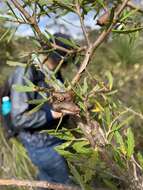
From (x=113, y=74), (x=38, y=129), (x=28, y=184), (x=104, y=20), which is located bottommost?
(x=113, y=74)

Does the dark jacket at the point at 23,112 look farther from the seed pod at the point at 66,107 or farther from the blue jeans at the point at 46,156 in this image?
the seed pod at the point at 66,107

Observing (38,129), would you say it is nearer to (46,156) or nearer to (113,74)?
(46,156)

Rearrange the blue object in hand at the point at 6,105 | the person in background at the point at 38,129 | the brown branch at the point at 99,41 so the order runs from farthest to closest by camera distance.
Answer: the blue object in hand at the point at 6,105 < the person in background at the point at 38,129 < the brown branch at the point at 99,41

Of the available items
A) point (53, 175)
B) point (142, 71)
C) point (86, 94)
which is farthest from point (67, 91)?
point (142, 71)

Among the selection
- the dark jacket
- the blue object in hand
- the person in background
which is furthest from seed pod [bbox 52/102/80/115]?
the blue object in hand

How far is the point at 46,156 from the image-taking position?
3047 millimetres

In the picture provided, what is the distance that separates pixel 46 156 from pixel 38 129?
23 centimetres

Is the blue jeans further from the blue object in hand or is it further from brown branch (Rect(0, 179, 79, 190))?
brown branch (Rect(0, 179, 79, 190))

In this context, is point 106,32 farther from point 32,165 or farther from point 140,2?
point 32,165

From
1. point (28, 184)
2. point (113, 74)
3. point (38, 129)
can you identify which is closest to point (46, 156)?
point (38, 129)

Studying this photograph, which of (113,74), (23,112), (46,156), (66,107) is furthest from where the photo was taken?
(113,74)

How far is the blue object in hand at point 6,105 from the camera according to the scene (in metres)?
2.79

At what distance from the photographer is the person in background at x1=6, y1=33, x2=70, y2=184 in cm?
264

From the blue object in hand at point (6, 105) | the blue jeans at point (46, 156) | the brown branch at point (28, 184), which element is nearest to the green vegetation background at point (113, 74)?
the blue jeans at point (46, 156)
